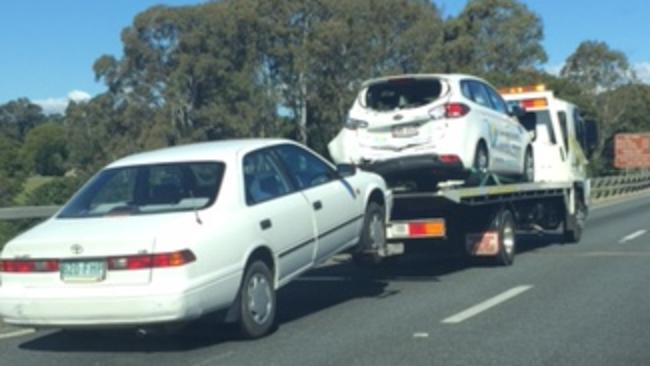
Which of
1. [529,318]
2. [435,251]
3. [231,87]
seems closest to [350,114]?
[435,251]

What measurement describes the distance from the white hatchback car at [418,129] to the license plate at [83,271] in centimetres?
556

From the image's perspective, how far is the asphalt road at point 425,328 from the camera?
789 cm

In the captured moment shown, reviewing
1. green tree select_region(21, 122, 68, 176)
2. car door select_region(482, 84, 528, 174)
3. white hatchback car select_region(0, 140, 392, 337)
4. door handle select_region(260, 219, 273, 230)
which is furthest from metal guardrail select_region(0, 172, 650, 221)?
door handle select_region(260, 219, 273, 230)

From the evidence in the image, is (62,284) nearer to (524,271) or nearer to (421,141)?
(421,141)

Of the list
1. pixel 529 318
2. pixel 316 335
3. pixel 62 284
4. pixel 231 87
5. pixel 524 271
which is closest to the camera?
pixel 62 284

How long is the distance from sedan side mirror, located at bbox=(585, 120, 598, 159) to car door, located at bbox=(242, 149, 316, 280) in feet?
36.0

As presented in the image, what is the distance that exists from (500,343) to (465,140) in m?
4.82

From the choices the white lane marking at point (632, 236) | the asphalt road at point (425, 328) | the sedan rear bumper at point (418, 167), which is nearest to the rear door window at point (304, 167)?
the asphalt road at point (425, 328)

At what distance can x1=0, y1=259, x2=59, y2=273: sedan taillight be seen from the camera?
7.87 metres

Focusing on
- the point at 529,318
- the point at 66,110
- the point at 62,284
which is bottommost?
the point at 529,318

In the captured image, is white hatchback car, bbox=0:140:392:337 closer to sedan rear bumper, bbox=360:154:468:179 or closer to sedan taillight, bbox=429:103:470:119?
sedan rear bumper, bbox=360:154:468:179

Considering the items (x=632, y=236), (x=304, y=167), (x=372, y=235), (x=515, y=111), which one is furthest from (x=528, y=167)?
(x=304, y=167)

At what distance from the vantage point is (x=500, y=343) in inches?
325

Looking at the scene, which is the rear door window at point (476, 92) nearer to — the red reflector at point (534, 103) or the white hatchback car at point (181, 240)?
the white hatchback car at point (181, 240)
